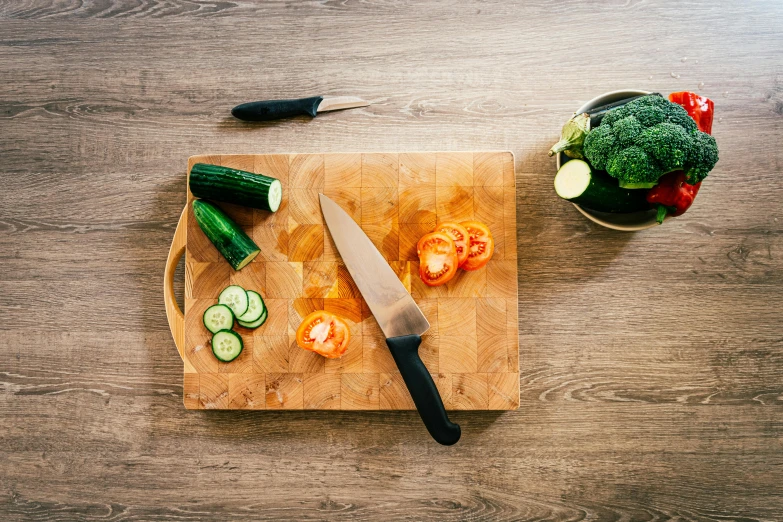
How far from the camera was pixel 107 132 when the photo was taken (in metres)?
1.86

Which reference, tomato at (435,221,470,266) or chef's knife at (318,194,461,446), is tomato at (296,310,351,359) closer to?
chef's knife at (318,194,461,446)

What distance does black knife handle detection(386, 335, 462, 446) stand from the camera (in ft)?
5.13

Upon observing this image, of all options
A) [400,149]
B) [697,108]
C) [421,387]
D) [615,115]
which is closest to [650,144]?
[615,115]

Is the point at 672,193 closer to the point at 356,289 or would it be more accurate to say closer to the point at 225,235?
the point at 356,289

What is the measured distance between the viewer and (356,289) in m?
1.66

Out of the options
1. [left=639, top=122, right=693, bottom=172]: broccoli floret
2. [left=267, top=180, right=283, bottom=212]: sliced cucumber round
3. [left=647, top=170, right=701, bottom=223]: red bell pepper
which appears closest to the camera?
[left=639, top=122, right=693, bottom=172]: broccoli floret

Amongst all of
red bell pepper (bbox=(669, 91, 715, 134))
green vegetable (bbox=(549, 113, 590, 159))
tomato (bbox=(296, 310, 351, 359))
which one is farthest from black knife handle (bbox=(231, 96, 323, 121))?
red bell pepper (bbox=(669, 91, 715, 134))

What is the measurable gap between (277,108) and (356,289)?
742 mm

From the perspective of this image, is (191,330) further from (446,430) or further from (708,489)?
(708,489)

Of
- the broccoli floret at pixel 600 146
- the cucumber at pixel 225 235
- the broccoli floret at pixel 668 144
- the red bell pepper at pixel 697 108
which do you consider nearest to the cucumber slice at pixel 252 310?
the cucumber at pixel 225 235

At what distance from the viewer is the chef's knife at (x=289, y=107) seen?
1.79 metres

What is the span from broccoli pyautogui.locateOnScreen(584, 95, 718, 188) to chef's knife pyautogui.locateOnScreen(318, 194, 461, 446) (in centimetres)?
76

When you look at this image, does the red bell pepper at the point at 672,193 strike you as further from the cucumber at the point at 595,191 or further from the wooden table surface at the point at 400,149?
the wooden table surface at the point at 400,149

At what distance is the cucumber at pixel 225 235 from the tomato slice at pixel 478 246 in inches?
28.2
